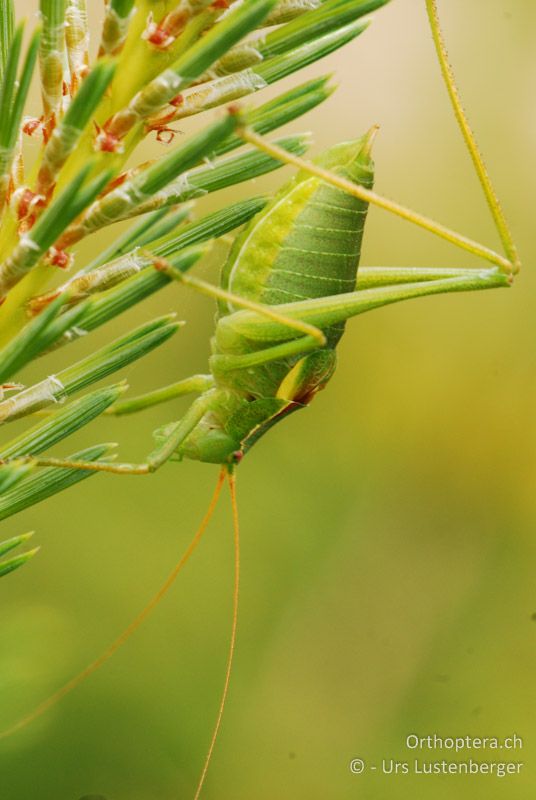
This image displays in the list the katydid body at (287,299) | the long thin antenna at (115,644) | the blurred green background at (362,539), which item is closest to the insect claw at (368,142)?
the katydid body at (287,299)

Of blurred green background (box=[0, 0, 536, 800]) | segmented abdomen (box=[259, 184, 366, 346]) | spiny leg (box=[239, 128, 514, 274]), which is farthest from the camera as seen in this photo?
blurred green background (box=[0, 0, 536, 800])

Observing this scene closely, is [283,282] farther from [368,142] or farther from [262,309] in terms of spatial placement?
[368,142]

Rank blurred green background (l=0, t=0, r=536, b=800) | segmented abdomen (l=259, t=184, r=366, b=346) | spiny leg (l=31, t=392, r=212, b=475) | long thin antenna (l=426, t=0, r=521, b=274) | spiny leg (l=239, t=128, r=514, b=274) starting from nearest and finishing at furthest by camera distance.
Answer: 1. spiny leg (l=239, t=128, r=514, b=274)
2. long thin antenna (l=426, t=0, r=521, b=274)
3. segmented abdomen (l=259, t=184, r=366, b=346)
4. spiny leg (l=31, t=392, r=212, b=475)
5. blurred green background (l=0, t=0, r=536, b=800)

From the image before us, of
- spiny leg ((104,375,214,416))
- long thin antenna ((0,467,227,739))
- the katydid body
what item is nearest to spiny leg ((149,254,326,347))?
the katydid body

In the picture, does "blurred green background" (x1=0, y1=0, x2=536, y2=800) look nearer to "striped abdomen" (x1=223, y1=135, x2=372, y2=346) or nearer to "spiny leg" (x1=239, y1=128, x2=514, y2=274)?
"striped abdomen" (x1=223, y1=135, x2=372, y2=346)

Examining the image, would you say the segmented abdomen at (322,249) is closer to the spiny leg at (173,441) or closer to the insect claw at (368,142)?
the insect claw at (368,142)

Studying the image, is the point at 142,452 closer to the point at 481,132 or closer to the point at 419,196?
the point at 419,196

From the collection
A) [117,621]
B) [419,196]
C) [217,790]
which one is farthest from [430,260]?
[217,790]
